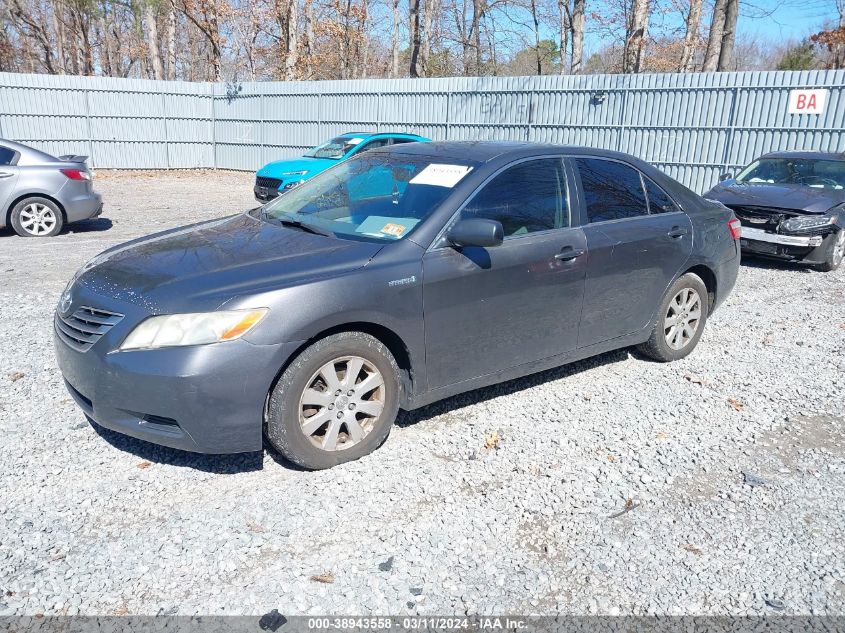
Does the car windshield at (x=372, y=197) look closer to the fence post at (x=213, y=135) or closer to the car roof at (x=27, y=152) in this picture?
the car roof at (x=27, y=152)

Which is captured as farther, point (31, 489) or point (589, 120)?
point (589, 120)

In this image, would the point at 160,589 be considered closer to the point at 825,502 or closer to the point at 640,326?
the point at 825,502

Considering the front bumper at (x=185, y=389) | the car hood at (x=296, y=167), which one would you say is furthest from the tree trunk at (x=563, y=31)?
the front bumper at (x=185, y=389)

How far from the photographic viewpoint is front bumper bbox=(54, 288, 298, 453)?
3152 millimetres

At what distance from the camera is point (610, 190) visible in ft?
15.8

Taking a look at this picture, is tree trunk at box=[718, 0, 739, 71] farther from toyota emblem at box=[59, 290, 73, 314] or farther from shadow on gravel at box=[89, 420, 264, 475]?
toyota emblem at box=[59, 290, 73, 314]

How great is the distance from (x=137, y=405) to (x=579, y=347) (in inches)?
111

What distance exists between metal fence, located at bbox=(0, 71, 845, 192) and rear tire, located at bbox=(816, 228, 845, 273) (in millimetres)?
6018

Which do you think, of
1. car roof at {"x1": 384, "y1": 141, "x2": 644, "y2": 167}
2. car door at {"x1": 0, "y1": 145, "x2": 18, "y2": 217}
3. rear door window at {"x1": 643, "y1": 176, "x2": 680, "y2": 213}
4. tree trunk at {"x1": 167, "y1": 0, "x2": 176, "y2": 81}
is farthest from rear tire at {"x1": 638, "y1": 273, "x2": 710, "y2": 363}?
tree trunk at {"x1": 167, "y1": 0, "x2": 176, "y2": 81}

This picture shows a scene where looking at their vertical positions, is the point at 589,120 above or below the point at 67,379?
above

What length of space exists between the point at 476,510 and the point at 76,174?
9.51m

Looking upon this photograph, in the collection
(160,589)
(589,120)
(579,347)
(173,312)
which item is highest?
(589,120)

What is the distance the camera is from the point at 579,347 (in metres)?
4.65

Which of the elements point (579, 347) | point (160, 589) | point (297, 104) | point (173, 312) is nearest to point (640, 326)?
point (579, 347)
